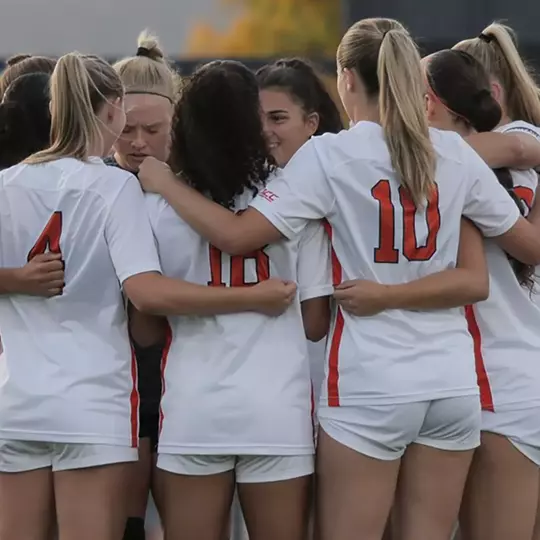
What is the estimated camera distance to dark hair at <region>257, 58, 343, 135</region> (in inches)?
150

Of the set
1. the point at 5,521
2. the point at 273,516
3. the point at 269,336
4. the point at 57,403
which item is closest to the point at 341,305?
the point at 269,336

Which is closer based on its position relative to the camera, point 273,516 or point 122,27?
point 273,516

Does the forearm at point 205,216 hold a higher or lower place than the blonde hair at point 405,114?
lower

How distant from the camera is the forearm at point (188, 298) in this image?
283 centimetres

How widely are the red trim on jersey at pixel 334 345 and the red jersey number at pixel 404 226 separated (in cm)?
13

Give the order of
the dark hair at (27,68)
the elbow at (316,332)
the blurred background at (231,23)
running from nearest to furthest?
the elbow at (316,332), the dark hair at (27,68), the blurred background at (231,23)

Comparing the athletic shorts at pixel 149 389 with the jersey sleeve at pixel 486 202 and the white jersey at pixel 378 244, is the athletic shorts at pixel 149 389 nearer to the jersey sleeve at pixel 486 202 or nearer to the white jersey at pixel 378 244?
the white jersey at pixel 378 244

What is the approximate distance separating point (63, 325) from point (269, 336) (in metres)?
0.55

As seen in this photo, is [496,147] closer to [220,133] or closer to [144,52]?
[220,133]

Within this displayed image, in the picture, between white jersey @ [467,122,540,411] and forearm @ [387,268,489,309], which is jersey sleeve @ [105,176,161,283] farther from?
white jersey @ [467,122,540,411]

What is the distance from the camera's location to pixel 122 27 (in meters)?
11.7

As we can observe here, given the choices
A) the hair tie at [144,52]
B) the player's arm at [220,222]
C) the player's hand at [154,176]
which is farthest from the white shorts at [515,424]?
the hair tie at [144,52]

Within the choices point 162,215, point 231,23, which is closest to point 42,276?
point 162,215

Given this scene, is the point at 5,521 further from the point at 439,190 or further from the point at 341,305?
the point at 439,190
